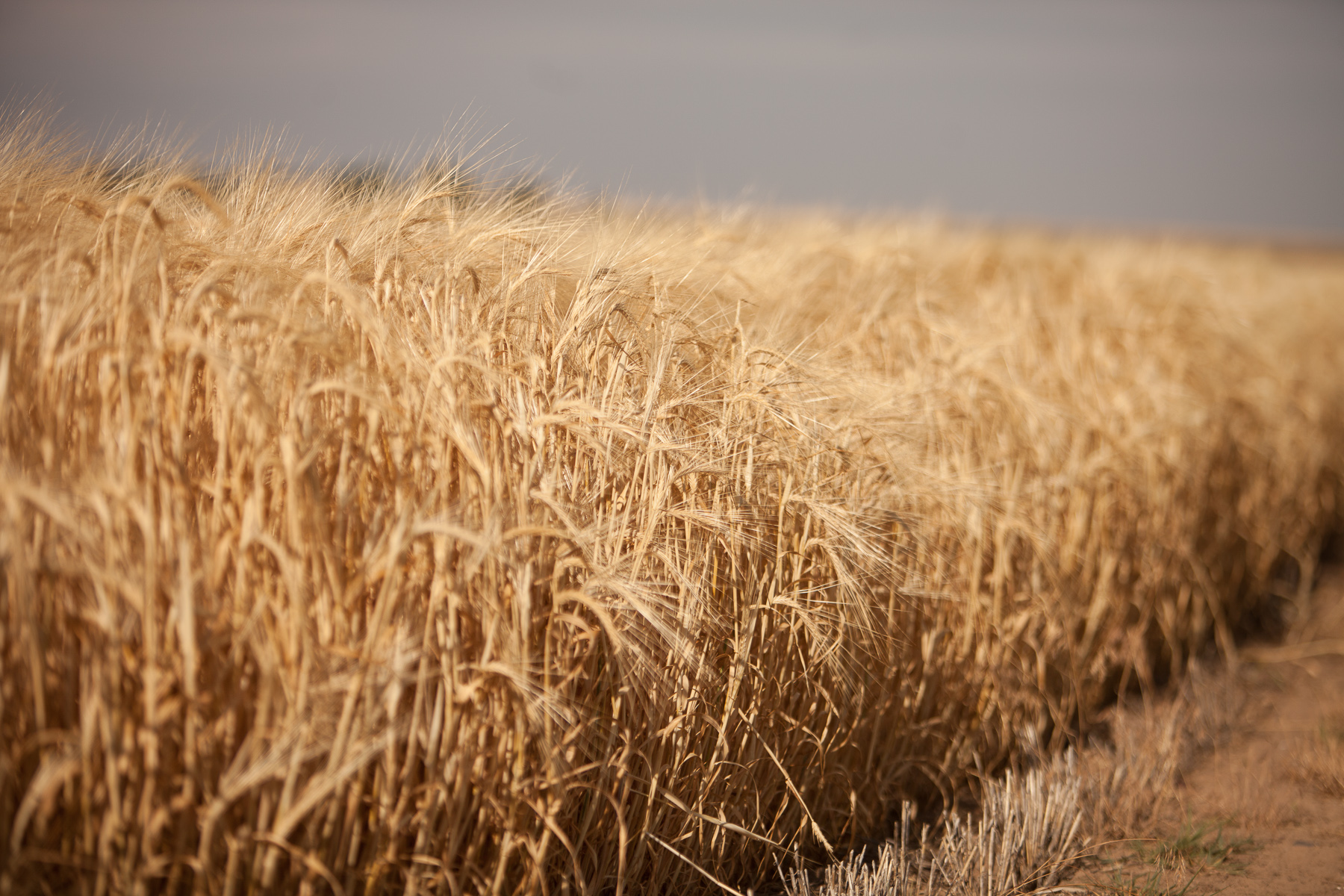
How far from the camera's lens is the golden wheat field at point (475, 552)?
1163mm

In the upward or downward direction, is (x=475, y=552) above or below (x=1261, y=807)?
above

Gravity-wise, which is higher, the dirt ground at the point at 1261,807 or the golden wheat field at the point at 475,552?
the golden wheat field at the point at 475,552

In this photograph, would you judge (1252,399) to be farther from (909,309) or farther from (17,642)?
(17,642)

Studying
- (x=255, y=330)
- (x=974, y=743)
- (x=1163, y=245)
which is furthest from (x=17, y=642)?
(x=1163, y=245)

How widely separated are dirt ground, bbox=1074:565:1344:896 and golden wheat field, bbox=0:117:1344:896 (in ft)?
1.27

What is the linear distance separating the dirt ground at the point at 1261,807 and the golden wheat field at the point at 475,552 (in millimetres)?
386

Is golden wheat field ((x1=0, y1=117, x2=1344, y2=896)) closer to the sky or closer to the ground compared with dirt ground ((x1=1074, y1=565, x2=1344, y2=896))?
closer to the sky

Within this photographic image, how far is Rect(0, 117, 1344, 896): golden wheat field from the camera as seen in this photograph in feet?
3.82

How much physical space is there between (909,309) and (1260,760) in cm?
215

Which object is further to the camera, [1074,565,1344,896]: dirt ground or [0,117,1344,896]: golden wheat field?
[1074,565,1344,896]: dirt ground

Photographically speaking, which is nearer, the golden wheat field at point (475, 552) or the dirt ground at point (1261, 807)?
the golden wheat field at point (475, 552)

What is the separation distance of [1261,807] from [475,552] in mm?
2724

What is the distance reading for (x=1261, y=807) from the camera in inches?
101

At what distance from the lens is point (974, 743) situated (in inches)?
98.3
